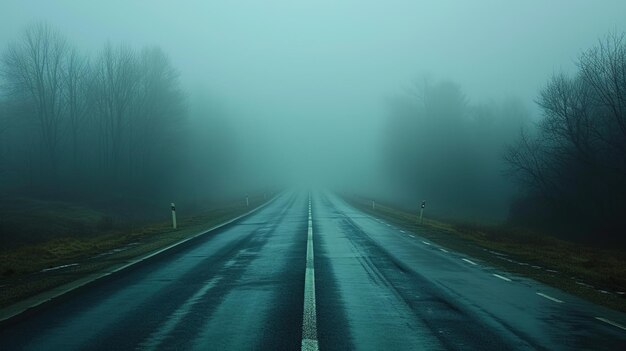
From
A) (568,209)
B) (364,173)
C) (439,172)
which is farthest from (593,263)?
(364,173)

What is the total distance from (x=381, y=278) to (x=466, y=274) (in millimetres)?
2282

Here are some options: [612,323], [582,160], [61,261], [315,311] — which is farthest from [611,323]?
[582,160]

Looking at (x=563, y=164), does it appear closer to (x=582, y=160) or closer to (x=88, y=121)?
(x=582, y=160)

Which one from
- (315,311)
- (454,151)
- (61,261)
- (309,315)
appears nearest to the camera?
(309,315)

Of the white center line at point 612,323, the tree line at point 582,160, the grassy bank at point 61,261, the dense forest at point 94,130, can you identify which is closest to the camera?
the white center line at point 612,323

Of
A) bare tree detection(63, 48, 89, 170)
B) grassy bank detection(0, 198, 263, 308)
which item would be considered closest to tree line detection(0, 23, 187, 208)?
bare tree detection(63, 48, 89, 170)

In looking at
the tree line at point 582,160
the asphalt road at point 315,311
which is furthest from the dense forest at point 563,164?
the asphalt road at point 315,311

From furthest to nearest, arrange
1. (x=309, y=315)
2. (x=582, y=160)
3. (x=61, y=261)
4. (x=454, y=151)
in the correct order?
1. (x=454, y=151)
2. (x=582, y=160)
3. (x=61, y=261)
4. (x=309, y=315)

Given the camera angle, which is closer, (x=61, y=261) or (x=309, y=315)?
(x=309, y=315)

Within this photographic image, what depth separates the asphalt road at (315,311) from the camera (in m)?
6.05

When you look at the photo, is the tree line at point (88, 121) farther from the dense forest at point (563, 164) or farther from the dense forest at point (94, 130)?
the dense forest at point (563, 164)

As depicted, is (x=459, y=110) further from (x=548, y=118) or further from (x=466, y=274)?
(x=466, y=274)

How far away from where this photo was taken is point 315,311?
7562 millimetres

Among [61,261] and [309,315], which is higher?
[309,315]
